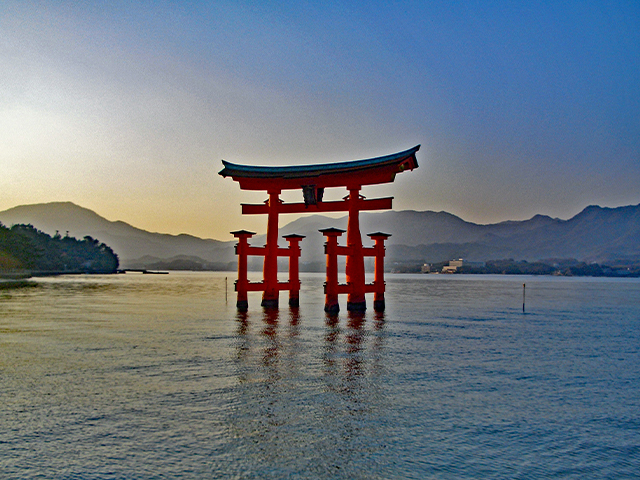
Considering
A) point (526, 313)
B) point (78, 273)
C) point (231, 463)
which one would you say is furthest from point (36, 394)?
point (78, 273)

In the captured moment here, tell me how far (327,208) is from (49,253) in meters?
94.1

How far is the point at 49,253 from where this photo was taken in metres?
97.5

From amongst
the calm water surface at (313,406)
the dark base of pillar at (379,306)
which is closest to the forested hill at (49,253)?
the calm water surface at (313,406)

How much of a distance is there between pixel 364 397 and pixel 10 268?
85.7 metres

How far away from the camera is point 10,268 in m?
75.4

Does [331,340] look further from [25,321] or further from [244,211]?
[25,321]

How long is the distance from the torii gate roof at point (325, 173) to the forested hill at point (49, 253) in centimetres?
6782

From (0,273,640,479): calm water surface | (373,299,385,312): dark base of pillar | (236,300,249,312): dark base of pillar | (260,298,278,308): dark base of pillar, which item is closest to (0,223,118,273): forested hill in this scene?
(236,300,249,312): dark base of pillar

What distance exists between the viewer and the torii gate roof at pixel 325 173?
21.1m

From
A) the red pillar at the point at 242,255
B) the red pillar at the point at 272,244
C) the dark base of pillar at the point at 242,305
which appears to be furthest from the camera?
the dark base of pillar at the point at 242,305

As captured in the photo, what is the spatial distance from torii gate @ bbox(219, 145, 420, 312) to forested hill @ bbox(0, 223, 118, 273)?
2664 inches

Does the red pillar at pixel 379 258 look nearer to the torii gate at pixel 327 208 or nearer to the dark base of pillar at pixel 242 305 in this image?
the torii gate at pixel 327 208

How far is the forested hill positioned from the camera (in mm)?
75000

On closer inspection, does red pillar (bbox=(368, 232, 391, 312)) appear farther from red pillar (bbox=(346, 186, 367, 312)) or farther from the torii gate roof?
the torii gate roof
